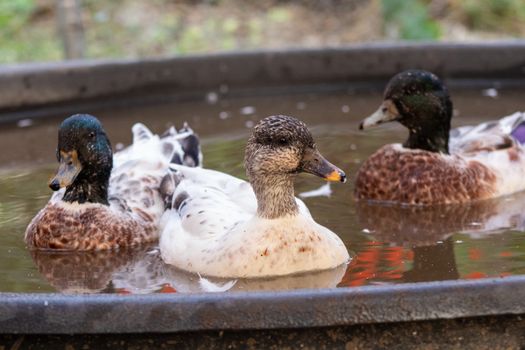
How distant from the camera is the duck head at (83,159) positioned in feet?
19.9

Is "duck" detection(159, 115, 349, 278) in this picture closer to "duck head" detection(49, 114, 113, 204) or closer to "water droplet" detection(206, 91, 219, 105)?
"duck head" detection(49, 114, 113, 204)

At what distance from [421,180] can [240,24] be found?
6.03 m

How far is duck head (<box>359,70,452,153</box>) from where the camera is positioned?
7.00m

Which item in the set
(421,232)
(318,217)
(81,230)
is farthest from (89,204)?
(421,232)

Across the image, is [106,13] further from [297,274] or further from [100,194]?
[297,274]

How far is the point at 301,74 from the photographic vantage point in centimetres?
931

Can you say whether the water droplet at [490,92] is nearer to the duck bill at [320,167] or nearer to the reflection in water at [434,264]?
the reflection in water at [434,264]

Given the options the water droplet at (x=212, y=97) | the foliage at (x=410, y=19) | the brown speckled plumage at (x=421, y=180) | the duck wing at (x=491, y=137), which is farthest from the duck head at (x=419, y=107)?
the foliage at (x=410, y=19)

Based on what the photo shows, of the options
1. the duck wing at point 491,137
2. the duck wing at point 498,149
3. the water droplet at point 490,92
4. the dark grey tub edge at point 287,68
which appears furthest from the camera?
the water droplet at point 490,92

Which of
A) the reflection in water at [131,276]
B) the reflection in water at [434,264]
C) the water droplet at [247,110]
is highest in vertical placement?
the water droplet at [247,110]

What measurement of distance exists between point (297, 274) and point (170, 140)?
1999mm

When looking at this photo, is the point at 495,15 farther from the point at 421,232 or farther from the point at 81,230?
the point at 81,230

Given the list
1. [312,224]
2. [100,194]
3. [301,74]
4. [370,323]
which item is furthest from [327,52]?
[370,323]

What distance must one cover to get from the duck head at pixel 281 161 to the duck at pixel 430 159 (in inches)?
60.8
